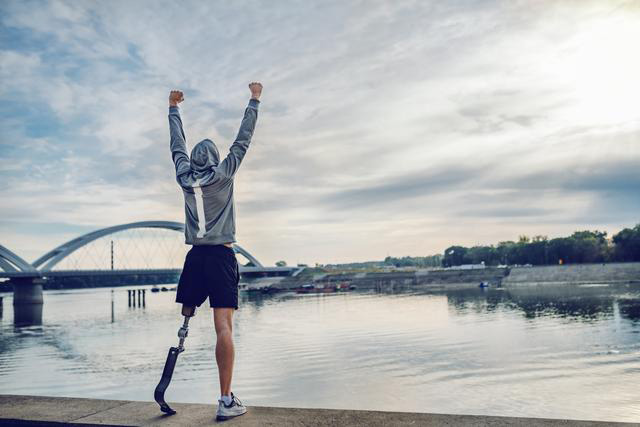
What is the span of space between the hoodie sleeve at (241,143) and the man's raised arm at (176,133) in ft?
1.69

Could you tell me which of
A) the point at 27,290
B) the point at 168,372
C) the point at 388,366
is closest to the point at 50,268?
the point at 27,290

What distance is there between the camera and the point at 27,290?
7488 cm

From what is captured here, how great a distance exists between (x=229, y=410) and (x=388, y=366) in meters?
13.2

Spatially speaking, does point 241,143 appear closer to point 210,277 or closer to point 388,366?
point 210,277

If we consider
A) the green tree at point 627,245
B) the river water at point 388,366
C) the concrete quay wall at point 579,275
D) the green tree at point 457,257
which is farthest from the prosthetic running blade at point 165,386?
the green tree at point 457,257

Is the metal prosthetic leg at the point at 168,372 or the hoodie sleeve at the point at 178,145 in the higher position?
the hoodie sleeve at the point at 178,145

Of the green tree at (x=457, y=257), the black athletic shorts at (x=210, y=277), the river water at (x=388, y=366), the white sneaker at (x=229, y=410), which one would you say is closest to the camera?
the white sneaker at (x=229, y=410)

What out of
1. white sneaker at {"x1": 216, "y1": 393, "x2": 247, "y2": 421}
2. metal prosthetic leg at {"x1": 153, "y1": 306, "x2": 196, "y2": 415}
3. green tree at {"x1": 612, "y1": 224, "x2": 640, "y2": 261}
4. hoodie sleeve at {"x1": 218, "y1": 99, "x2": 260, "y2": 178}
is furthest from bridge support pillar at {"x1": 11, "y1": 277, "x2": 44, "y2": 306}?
green tree at {"x1": 612, "y1": 224, "x2": 640, "y2": 261}

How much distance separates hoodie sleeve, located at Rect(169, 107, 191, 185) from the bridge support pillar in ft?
261

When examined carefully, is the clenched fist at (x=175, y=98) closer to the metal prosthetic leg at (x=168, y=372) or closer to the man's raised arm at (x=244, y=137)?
the man's raised arm at (x=244, y=137)

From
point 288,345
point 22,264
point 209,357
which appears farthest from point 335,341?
point 22,264

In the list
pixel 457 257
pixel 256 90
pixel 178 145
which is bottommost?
pixel 457 257

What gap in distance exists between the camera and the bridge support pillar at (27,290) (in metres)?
74.4

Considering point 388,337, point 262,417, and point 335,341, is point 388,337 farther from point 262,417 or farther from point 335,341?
point 262,417
